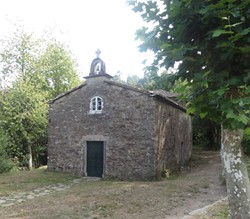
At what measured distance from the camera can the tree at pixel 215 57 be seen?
3.57m

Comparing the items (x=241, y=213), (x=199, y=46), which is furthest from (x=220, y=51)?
(x=241, y=213)

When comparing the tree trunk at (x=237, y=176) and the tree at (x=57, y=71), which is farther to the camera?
the tree at (x=57, y=71)

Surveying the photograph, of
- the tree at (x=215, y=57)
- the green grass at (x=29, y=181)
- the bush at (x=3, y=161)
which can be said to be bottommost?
the green grass at (x=29, y=181)

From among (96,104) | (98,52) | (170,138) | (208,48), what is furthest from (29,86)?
(208,48)

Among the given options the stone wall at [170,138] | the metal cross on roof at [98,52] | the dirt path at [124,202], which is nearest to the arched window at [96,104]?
the metal cross on roof at [98,52]

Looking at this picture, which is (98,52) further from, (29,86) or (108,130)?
(29,86)

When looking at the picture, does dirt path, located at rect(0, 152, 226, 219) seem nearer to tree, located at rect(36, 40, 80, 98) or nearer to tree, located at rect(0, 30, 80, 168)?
tree, located at rect(0, 30, 80, 168)

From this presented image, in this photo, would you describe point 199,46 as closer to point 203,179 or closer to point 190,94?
point 190,94

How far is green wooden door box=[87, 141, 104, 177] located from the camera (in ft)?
52.1

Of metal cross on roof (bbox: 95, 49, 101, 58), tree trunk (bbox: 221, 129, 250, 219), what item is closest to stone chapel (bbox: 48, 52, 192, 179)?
metal cross on roof (bbox: 95, 49, 101, 58)

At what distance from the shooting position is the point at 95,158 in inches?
632

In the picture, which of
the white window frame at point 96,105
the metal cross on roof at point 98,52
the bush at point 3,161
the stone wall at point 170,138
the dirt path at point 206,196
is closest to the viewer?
the dirt path at point 206,196

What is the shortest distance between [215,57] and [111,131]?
1186 centimetres

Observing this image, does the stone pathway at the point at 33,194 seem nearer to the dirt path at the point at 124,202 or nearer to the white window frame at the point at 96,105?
the dirt path at the point at 124,202
